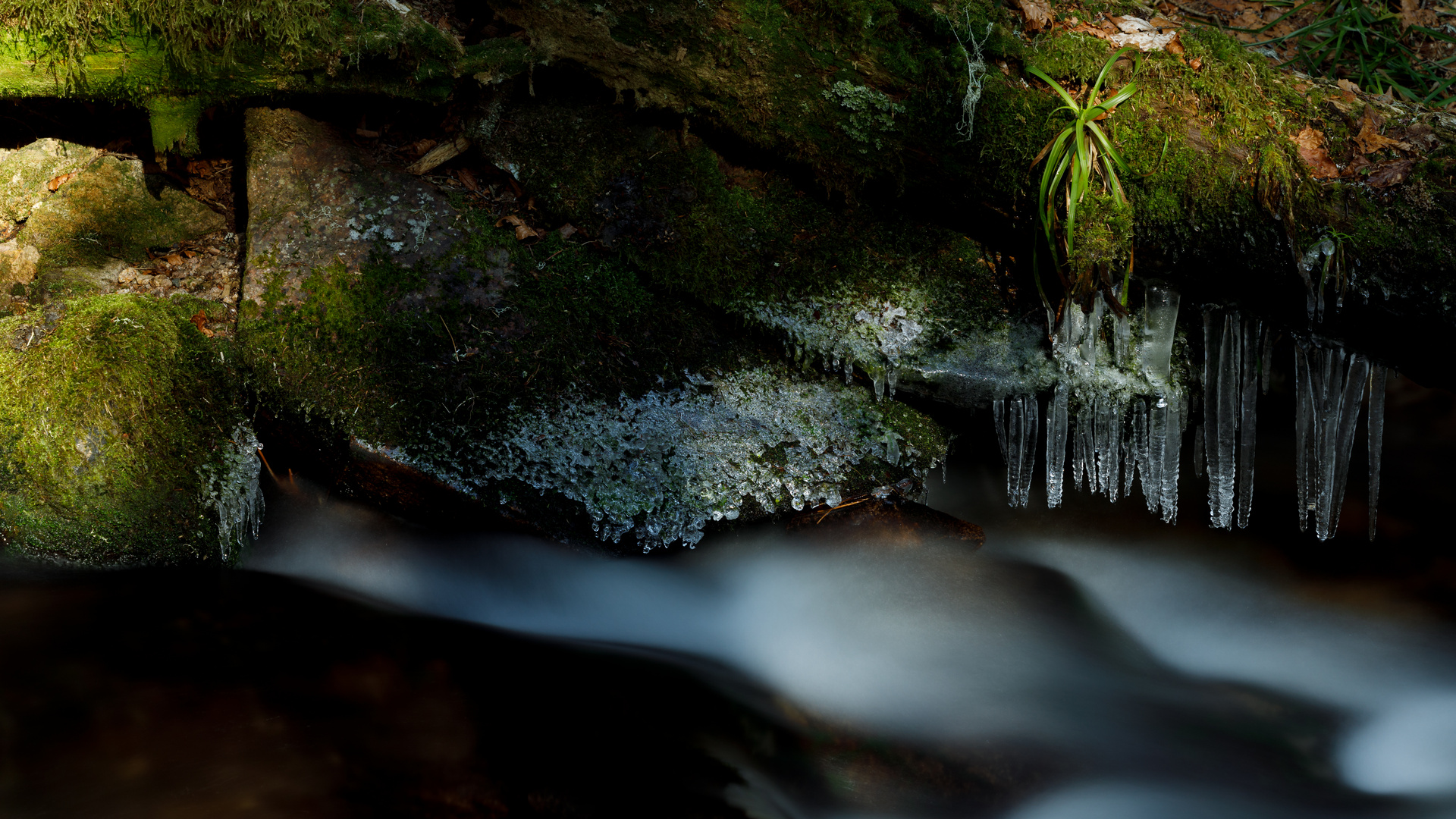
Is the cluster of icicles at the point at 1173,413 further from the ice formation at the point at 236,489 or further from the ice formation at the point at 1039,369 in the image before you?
the ice formation at the point at 236,489

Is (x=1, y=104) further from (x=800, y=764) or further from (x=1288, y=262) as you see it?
(x=1288, y=262)

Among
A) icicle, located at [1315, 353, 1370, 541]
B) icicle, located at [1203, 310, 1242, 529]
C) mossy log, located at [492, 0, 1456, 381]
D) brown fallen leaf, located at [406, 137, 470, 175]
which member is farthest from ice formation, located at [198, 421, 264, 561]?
icicle, located at [1315, 353, 1370, 541]

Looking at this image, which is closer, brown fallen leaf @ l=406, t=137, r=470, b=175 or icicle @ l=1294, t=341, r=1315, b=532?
icicle @ l=1294, t=341, r=1315, b=532

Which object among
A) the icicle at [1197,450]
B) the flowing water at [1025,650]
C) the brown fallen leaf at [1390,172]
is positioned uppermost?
the brown fallen leaf at [1390,172]

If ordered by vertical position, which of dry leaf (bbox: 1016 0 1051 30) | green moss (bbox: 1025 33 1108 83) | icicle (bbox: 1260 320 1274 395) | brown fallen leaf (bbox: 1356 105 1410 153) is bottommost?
icicle (bbox: 1260 320 1274 395)

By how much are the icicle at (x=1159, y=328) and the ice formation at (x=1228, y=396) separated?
0.51ft

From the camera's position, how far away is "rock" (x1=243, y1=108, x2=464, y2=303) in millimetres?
3611

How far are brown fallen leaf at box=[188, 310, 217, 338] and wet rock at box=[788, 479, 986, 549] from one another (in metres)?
2.71

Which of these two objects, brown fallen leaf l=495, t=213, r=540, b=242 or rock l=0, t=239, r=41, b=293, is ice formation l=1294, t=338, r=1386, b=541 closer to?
brown fallen leaf l=495, t=213, r=540, b=242

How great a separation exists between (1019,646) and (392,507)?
9.41 ft

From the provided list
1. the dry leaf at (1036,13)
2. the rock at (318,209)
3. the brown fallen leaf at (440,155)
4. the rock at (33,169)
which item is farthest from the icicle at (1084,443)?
the rock at (33,169)

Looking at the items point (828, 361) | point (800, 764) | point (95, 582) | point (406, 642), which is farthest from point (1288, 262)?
point (95, 582)

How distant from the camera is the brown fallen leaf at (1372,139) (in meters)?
3.20

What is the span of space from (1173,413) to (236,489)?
4.10 m
